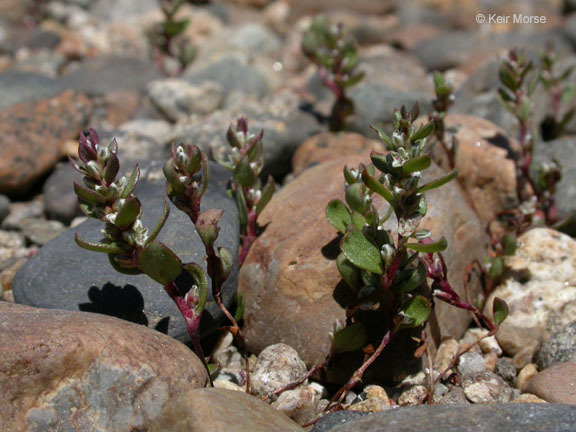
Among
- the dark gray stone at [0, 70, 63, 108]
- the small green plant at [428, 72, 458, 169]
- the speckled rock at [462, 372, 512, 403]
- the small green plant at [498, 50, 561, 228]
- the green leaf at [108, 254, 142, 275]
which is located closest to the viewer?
the green leaf at [108, 254, 142, 275]

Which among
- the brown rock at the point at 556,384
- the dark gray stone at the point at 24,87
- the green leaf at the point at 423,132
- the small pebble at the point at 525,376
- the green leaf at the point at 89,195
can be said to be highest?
the green leaf at the point at 423,132

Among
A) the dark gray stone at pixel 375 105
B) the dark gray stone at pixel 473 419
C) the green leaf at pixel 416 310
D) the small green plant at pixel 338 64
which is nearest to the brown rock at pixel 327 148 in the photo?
the small green plant at pixel 338 64

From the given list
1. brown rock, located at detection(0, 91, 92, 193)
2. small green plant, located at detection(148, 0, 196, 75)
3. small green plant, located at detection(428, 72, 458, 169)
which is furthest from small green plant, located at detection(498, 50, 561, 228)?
small green plant, located at detection(148, 0, 196, 75)

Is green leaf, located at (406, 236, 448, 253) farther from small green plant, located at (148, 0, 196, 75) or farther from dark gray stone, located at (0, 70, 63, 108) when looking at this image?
small green plant, located at (148, 0, 196, 75)

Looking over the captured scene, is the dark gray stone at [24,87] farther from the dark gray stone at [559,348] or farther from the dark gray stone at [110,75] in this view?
the dark gray stone at [559,348]

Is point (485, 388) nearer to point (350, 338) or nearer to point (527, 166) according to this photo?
point (350, 338)

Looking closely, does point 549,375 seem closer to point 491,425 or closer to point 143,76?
point 491,425

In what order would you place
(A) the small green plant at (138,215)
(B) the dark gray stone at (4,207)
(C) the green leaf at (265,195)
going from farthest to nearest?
(B) the dark gray stone at (4,207), (C) the green leaf at (265,195), (A) the small green plant at (138,215)
